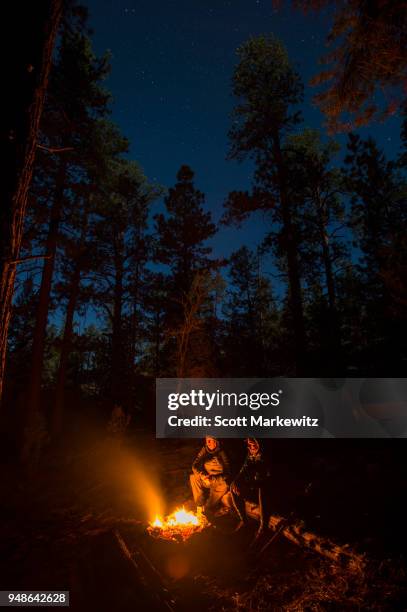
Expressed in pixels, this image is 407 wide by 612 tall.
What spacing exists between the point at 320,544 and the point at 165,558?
9.15ft

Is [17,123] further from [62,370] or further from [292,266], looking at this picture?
[62,370]

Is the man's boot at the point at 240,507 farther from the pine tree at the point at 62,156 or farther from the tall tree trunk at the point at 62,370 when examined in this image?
the tall tree trunk at the point at 62,370

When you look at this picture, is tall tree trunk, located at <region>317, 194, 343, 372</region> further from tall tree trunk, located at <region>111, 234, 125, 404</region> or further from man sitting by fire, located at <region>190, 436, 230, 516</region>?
tall tree trunk, located at <region>111, 234, 125, 404</region>

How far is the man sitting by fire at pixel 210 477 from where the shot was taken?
8.17 m

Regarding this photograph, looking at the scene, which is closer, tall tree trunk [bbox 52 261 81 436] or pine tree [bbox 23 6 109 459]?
pine tree [bbox 23 6 109 459]

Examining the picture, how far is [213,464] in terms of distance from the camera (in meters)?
8.34

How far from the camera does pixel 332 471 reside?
9.62 meters

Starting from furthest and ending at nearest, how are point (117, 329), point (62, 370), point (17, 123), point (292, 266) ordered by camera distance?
1. point (117, 329)
2. point (62, 370)
3. point (292, 266)
4. point (17, 123)

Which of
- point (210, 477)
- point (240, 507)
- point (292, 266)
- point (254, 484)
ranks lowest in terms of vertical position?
point (240, 507)

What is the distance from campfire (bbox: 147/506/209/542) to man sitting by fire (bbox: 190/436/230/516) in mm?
254

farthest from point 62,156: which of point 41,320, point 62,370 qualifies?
point 62,370

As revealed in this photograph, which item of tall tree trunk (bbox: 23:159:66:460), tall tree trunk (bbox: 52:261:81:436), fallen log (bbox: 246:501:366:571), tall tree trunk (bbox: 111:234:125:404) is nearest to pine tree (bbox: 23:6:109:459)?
tall tree trunk (bbox: 23:159:66:460)

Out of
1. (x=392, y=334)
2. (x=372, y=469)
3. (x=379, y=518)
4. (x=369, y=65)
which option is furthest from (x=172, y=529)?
(x=392, y=334)

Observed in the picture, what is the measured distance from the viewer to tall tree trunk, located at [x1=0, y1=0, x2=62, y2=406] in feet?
9.53
